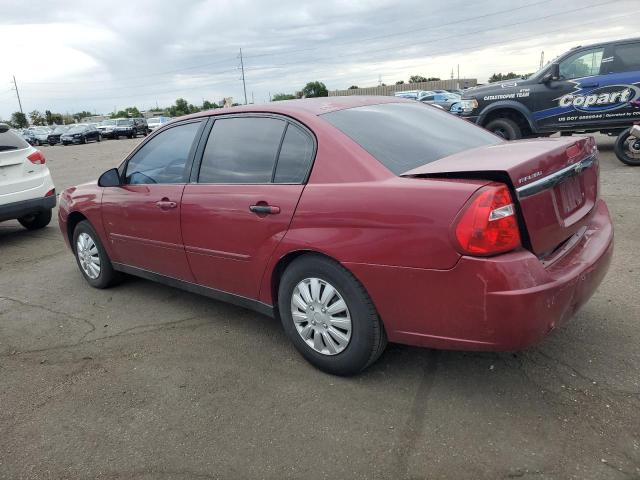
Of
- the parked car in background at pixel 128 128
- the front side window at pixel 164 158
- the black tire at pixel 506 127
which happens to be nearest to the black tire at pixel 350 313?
the front side window at pixel 164 158

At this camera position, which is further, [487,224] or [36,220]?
[36,220]

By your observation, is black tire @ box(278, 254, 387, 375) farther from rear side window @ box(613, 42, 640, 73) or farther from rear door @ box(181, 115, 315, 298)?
rear side window @ box(613, 42, 640, 73)

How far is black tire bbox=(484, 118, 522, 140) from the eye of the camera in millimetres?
10445

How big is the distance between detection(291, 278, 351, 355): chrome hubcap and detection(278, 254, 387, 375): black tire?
0.03 metres

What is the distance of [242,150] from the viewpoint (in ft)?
11.5

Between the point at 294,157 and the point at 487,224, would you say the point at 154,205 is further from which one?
the point at 487,224

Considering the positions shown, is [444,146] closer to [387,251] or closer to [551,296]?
[387,251]

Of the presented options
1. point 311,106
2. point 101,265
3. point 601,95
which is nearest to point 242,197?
point 311,106

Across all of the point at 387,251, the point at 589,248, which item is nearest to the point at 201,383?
the point at 387,251

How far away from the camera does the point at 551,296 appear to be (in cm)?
242

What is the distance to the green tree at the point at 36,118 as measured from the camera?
91.2m

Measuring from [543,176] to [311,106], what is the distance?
153 cm

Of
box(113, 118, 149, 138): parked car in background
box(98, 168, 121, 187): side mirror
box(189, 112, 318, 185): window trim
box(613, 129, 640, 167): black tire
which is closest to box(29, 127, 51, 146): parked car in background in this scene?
box(113, 118, 149, 138): parked car in background

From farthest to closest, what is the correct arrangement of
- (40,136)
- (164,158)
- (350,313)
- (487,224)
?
(40,136) → (164,158) → (350,313) → (487,224)
